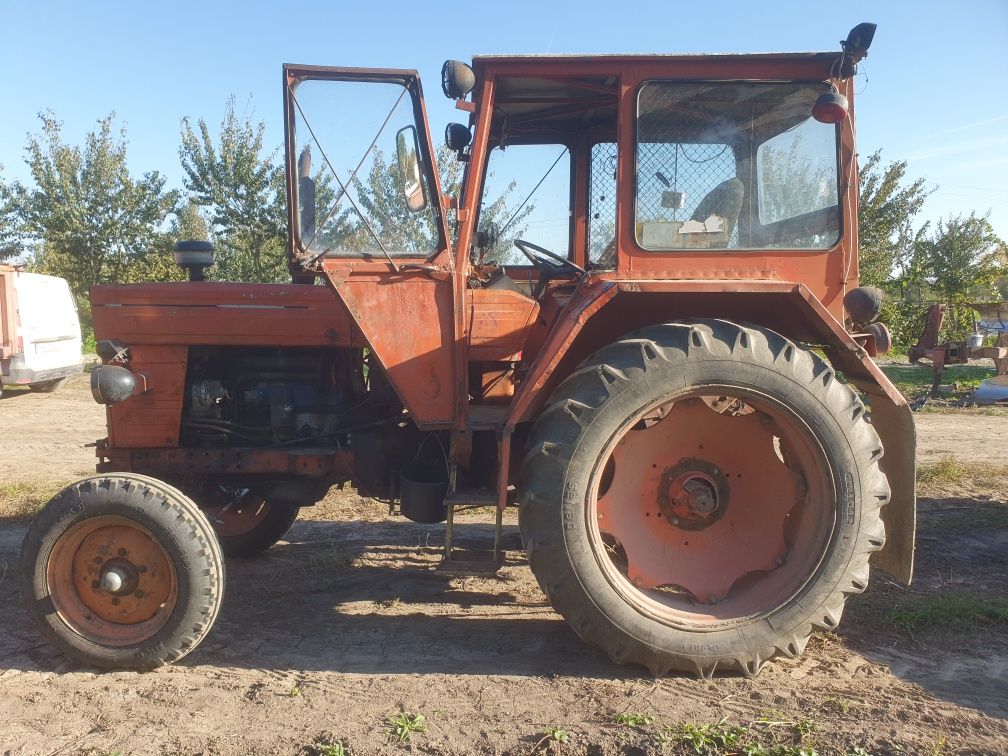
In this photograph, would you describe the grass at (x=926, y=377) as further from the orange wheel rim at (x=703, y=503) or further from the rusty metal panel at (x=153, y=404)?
the rusty metal panel at (x=153, y=404)

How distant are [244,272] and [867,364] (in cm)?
1350

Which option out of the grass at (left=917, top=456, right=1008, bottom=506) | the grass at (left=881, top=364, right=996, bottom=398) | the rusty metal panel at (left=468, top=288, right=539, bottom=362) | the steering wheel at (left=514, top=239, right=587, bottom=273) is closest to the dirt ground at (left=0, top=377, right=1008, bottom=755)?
the rusty metal panel at (left=468, top=288, right=539, bottom=362)

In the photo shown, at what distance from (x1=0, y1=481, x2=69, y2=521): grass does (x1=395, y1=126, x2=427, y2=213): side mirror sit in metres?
4.01

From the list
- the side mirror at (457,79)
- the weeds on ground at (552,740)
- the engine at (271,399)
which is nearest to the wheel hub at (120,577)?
the engine at (271,399)

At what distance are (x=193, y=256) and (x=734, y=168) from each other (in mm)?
2566

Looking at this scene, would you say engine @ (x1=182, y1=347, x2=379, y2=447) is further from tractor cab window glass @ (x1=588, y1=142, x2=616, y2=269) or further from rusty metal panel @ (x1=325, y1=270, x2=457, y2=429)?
tractor cab window glass @ (x1=588, y1=142, x2=616, y2=269)

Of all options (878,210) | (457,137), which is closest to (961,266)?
(878,210)

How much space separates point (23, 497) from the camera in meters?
5.90

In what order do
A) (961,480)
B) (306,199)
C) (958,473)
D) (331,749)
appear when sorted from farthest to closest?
(958,473)
(961,480)
(306,199)
(331,749)

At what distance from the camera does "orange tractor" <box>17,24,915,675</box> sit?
2.90m

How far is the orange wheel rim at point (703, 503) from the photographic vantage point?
3.16m

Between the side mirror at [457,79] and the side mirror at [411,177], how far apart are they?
28 cm

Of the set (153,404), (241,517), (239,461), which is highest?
(153,404)

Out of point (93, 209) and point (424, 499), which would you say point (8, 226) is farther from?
point (424, 499)
